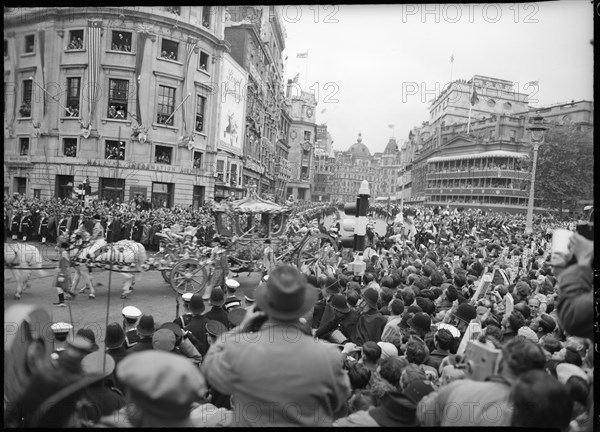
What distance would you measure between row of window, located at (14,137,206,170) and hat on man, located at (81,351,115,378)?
131 inches

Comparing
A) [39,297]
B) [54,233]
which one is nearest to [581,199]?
[39,297]

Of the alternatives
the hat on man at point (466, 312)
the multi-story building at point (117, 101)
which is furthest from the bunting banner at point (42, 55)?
the hat on man at point (466, 312)

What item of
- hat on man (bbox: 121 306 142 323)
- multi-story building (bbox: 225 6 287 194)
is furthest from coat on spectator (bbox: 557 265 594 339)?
multi-story building (bbox: 225 6 287 194)

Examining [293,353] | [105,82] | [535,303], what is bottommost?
[535,303]

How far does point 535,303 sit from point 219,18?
7.10 m

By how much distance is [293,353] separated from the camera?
2537mm

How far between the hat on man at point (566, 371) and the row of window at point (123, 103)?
600 cm

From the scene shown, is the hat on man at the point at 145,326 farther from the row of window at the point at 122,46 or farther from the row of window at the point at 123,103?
the row of window at the point at 123,103

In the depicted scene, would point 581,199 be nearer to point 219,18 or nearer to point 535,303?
point 535,303

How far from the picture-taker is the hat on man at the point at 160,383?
215 centimetres

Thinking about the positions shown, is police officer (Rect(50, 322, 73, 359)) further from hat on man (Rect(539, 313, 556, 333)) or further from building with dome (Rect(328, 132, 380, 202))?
building with dome (Rect(328, 132, 380, 202))

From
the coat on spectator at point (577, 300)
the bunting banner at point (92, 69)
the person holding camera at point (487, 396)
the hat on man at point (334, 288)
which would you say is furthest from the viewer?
the hat on man at point (334, 288)

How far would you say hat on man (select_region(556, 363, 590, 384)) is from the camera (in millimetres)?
3643

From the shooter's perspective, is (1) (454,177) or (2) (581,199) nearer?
(2) (581,199)
